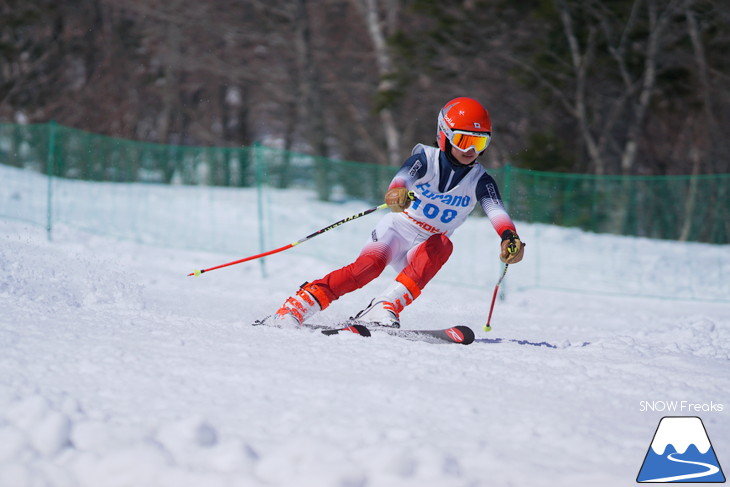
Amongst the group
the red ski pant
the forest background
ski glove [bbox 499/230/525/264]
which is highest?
the forest background

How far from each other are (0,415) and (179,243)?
924 cm

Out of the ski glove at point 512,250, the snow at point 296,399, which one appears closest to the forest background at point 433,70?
the snow at point 296,399

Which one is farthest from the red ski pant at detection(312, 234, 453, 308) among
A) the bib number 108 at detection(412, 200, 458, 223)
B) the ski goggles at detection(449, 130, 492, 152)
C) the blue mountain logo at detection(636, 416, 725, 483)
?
the blue mountain logo at detection(636, 416, 725, 483)

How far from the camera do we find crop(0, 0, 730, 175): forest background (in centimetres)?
1498

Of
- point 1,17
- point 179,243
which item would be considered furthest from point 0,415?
point 1,17

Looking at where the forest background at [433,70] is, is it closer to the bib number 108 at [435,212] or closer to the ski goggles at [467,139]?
the bib number 108 at [435,212]

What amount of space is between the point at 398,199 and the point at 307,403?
1.81m

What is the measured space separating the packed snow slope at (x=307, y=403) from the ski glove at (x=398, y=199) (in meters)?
0.77

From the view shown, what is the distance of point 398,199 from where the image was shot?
14.8 feet

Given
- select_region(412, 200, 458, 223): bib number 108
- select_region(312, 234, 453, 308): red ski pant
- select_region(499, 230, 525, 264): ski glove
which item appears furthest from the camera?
select_region(412, 200, 458, 223): bib number 108

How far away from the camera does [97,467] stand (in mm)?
2426

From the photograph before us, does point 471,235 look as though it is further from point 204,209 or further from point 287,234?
point 204,209

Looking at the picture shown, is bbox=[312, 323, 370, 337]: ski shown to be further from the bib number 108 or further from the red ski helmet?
the red ski helmet

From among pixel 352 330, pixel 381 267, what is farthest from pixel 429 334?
pixel 381 267
